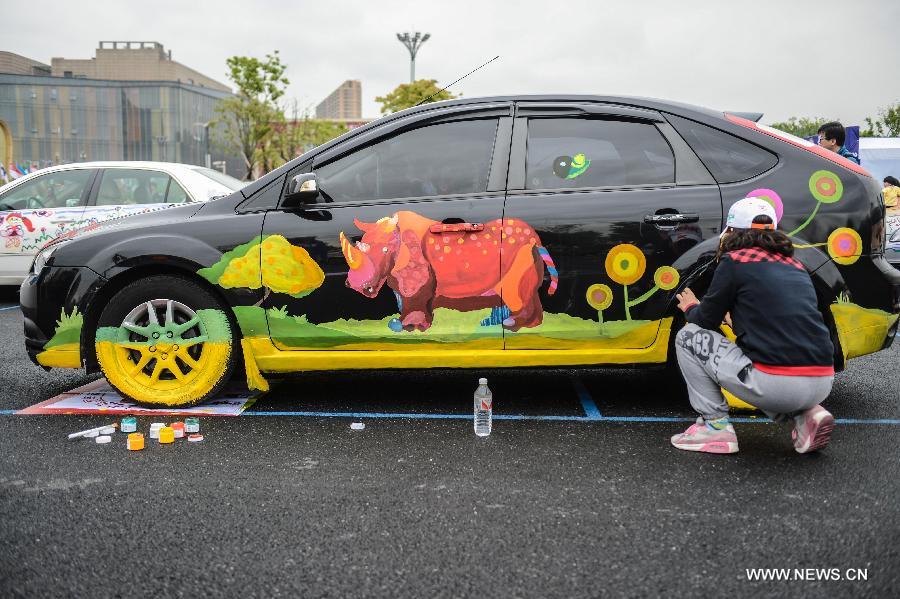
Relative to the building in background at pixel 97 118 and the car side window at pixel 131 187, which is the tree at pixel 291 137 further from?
the car side window at pixel 131 187

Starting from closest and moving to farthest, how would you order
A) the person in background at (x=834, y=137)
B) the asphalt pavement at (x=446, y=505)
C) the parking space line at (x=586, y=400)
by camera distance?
the asphalt pavement at (x=446, y=505) → the parking space line at (x=586, y=400) → the person in background at (x=834, y=137)

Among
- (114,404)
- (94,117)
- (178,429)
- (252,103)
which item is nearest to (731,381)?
(178,429)

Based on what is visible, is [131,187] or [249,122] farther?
[249,122]

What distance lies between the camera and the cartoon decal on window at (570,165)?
4.52 m

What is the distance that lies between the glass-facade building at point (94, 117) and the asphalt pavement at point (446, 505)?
80.3 m

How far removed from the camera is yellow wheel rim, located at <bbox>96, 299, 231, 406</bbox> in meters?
4.57

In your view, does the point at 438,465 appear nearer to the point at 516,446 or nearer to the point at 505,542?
the point at 516,446

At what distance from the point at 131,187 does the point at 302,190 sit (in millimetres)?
4964

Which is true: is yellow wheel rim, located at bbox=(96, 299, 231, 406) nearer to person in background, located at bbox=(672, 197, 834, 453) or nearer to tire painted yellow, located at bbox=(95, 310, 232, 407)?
tire painted yellow, located at bbox=(95, 310, 232, 407)

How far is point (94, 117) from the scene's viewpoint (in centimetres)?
8000

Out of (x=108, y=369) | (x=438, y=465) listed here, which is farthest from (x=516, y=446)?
(x=108, y=369)

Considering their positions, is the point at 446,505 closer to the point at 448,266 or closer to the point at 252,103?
the point at 448,266

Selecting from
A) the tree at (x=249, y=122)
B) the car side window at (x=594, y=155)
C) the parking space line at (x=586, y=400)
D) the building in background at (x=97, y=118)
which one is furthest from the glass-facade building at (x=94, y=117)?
the car side window at (x=594, y=155)

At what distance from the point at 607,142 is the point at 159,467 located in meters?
2.95
